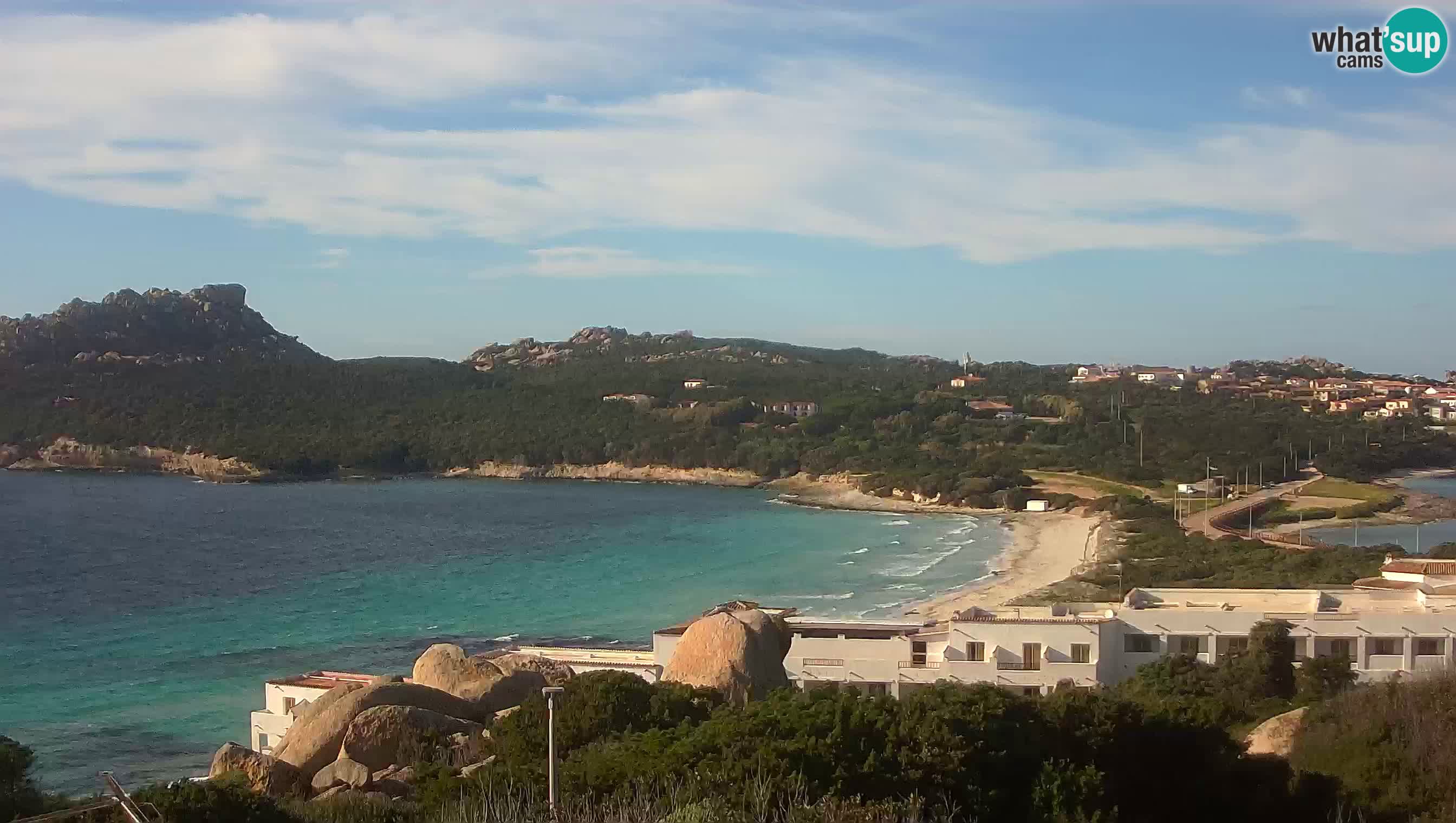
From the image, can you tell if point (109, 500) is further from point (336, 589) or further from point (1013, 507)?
point (1013, 507)

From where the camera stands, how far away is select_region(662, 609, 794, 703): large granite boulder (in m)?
14.6

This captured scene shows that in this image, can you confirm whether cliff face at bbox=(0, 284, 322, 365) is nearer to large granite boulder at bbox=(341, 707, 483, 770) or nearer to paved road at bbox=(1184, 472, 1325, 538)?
paved road at bbox=(1184, 472, 1325, 538)

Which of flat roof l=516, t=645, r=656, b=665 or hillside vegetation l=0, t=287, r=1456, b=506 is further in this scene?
hillside vegetation l=0, t=287, r=1456, b=506

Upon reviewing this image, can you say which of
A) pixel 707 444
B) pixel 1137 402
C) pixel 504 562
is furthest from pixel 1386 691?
pixel 1137 402

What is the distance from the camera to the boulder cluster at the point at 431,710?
1191 cm

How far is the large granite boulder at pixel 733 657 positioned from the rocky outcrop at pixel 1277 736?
4.93 m

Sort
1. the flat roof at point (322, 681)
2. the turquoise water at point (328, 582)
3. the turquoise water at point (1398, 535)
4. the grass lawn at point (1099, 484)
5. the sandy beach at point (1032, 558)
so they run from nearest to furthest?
the flat roof at point (322, 681)
the turquoise water at point (328, 582)
the sandy beach at point (1032, 558)
the turquoise water at point (1398, 535)
the grass lawn at point (1099, 484)

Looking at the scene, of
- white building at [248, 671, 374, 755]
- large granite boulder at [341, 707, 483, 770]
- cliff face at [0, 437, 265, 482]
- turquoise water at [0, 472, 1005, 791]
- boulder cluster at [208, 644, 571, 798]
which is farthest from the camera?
cliff face at [0, 437, 265, 482]

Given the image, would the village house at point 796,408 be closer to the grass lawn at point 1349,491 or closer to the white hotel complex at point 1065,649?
the grass lawn at point 1349,491

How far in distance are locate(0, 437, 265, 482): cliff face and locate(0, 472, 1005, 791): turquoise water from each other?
11.8 metres

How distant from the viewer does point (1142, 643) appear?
21.1 meters

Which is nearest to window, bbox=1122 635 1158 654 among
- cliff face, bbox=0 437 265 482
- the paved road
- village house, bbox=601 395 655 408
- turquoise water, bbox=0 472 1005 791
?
turquoise water, bbox=0 472 1005 791

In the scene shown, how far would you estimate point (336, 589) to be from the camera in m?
43.3

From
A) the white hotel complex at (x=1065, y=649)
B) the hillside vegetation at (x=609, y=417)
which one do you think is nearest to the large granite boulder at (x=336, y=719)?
the white hotel complex at (x=1065, y=649)
